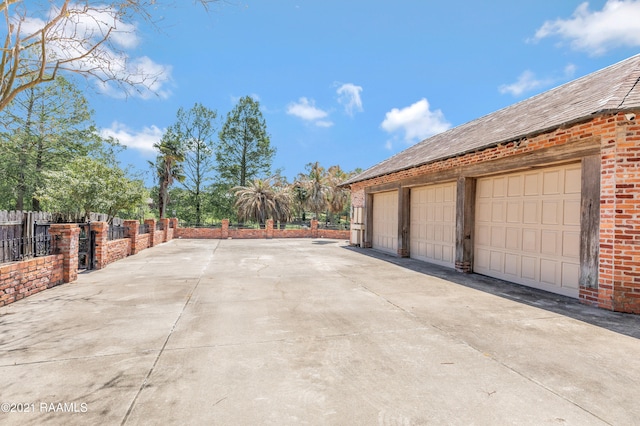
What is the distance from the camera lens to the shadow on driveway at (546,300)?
4363 millimetres

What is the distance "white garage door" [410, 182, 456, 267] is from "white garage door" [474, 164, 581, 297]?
0.93m

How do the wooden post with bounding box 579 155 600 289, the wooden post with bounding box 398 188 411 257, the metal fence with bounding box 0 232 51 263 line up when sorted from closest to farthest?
the wooden post with bounding box 579 155 600 289
the metal fence with bounding box 0 232 51 263
the wooden post with bounding box 398 188 411 257

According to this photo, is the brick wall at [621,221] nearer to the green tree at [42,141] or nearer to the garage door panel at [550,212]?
the garage door panel at [550,212]

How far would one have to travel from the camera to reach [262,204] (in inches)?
933

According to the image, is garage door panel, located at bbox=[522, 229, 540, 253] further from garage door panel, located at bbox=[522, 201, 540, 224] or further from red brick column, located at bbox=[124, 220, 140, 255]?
red brick column, located at bbox=[124, 220, 140, 255]

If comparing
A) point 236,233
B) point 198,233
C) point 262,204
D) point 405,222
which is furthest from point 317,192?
point 405,222

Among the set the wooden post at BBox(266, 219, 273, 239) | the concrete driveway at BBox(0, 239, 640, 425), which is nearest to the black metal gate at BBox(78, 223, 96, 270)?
the concrete driveway at BBox(0, 239, 640, 425)

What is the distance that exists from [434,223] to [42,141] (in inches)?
1043

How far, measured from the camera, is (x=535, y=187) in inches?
266

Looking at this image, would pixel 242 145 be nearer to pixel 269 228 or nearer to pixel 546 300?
pixel 269 228

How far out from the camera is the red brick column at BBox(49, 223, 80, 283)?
645cm

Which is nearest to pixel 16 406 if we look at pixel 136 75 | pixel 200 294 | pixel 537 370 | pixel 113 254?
pixel 200 294

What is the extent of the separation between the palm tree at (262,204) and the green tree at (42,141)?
12473 mm

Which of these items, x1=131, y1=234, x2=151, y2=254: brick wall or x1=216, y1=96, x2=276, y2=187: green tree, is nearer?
x1=131, y1=234, x2=151, y2=254: brick wall
